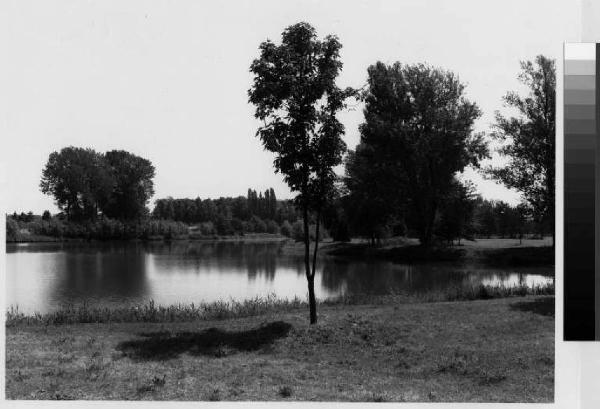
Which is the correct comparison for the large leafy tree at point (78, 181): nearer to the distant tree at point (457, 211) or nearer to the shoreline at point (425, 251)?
the shoreline at point (425, 251)

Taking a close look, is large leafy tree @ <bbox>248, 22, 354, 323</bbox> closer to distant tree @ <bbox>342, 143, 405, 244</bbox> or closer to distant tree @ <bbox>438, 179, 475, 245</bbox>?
distant tree @ <bbox>342, 143, 405, 244</bbox>

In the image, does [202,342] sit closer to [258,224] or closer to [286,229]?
[258,224]

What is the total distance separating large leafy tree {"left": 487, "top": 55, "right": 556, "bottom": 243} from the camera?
2253 centimetres

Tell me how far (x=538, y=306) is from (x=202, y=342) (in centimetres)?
906

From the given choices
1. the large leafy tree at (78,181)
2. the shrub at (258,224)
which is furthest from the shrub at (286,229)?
the large leafy tree at (78,181)

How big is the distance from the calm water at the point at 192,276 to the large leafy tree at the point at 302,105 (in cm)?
713

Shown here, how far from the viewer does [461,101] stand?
29.9m

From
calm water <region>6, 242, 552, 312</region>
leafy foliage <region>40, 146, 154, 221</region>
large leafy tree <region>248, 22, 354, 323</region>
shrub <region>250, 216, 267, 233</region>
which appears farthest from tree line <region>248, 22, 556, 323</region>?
leafy foliage <region>40, 146, 154, 221</region>

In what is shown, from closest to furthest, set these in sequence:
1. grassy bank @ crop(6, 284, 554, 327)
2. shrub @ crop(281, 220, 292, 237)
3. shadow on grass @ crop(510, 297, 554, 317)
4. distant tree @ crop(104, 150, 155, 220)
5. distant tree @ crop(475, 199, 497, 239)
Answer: shadow on grass @ crop(510, 297, 554, 317)
grassy bank @ crop(6, 284, 554, 327)
distant tree @ crop(104, 150, 155, 220)
shrub @ crop(281, 220, 292, 237)
distant tree @ crop(475, 199, 497, 239)

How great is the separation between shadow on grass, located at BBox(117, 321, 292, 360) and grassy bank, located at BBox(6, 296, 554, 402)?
0.08 ft

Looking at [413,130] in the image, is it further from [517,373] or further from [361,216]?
[517,373]

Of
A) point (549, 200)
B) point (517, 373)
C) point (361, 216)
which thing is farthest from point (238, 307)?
point (361, 216)

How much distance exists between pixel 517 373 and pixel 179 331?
7.37m

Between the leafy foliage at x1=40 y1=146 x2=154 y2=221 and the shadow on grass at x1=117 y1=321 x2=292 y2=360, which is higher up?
the leafy foliage at x1=40 y1=146 x2=154 y2=221
